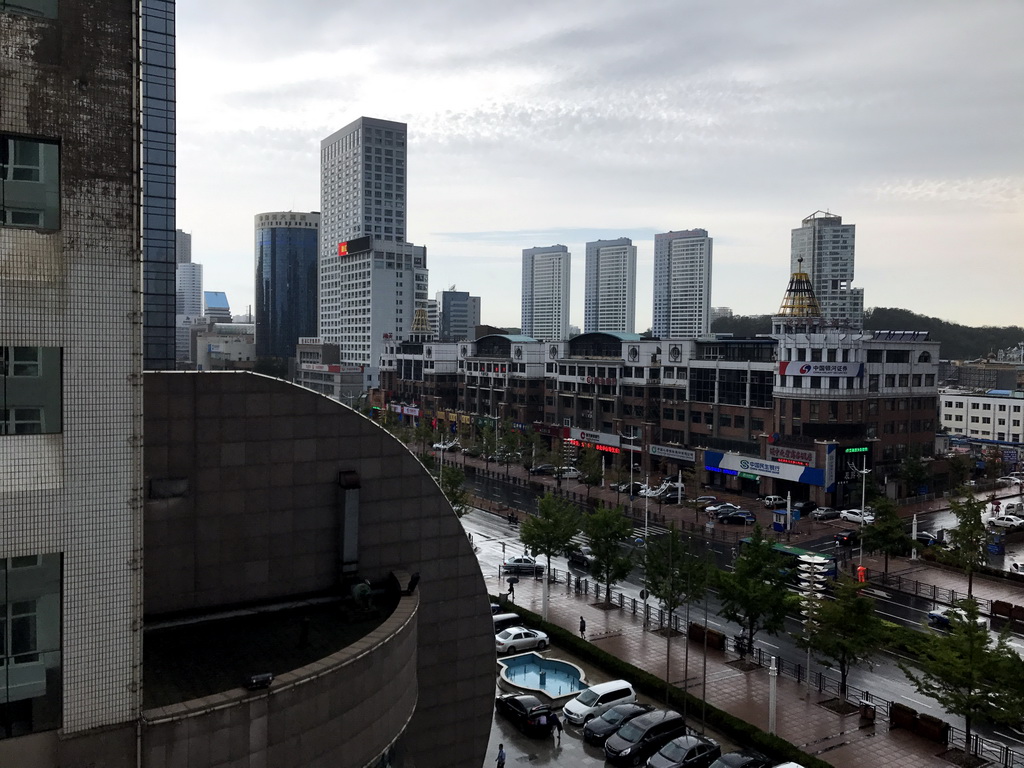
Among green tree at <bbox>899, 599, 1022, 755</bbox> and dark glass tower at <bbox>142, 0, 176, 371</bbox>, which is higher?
dark glass tower at <bbox>142, 0, 176, 371</bbox>

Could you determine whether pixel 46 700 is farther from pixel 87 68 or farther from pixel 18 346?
pixel 87 68

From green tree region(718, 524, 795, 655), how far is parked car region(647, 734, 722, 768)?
29.6 feet

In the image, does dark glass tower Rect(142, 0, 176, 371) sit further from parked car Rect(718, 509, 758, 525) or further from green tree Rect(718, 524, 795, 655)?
green tree Rect(718, 524, 795, 655)

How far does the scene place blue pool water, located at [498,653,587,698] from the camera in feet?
114

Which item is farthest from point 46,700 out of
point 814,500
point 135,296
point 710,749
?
point 814,500

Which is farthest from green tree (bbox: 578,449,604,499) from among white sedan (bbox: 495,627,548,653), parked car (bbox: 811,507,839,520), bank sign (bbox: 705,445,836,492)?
white sedan (bbox: 495,627,548,653)

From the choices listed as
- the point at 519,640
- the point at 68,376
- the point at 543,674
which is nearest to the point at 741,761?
the point at 543,674

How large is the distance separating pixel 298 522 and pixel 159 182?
76453mm

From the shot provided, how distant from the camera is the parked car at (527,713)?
30.3 meters

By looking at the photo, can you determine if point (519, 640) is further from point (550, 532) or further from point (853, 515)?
point (853, 515)

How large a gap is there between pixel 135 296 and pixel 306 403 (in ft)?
22.8

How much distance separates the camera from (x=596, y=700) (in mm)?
31953

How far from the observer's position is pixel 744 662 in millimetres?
37219

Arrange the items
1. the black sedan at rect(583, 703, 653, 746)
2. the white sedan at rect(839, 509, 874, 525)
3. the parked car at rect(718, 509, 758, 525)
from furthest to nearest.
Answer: the parked car at rect(718, 509, 758, 525), the white sedan at rect(839, 509, 874, 525), the black sedan at rect(583, 703, 653, 746)
